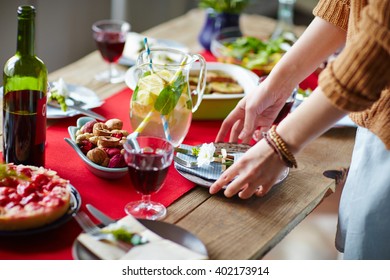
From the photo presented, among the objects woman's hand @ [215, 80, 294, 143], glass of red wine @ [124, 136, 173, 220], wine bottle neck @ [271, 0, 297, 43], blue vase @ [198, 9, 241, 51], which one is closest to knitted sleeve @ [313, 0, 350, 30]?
woman's hand @ [215, 80, 294, 143]

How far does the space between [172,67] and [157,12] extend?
10.3ft

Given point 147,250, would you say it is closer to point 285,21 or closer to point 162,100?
point 162,100

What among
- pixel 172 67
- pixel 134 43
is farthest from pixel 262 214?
pixel 134 43

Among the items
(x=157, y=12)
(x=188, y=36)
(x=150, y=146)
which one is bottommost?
(x=157, y=12)

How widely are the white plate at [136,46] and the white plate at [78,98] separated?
357mm

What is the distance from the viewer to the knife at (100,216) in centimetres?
129

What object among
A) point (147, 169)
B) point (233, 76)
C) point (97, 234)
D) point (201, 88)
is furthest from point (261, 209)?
point (233, 76)

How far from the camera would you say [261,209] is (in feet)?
4.82

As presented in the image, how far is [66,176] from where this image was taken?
5.01 ft

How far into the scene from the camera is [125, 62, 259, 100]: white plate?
76.4 inches

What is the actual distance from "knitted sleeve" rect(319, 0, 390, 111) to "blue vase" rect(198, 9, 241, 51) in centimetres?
133

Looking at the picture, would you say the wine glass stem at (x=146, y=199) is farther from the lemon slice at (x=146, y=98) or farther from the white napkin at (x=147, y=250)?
the lemon slice at (x=146, y=98)

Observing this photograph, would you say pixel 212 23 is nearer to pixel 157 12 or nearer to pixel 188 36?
pixel 188 36

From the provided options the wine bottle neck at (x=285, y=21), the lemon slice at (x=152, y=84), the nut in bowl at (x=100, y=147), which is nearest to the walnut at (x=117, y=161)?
the nut in bowl at (x=100, y=147)
